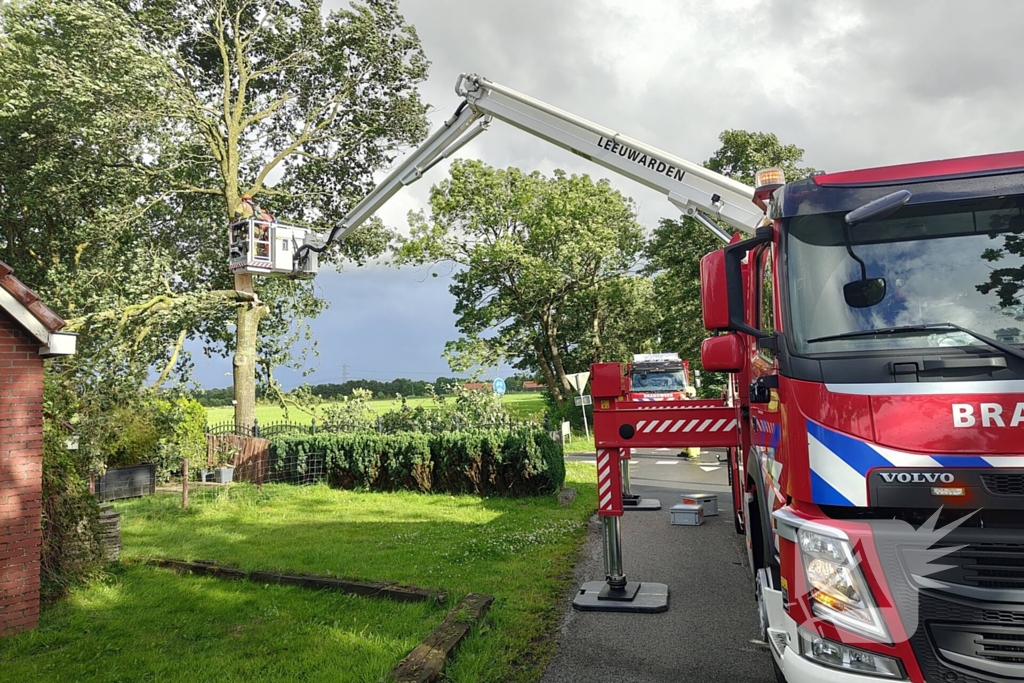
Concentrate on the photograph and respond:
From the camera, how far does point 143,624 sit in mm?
6059

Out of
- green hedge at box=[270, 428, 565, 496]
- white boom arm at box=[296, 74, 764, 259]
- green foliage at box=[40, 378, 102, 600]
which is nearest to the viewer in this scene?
green foliage at box=[40, 378, 102, 600]

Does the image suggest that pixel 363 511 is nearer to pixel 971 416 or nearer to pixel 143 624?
pixel 143 624

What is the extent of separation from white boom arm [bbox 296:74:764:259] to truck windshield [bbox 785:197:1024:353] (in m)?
3.45

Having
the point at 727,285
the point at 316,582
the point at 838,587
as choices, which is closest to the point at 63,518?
the point at 316,582

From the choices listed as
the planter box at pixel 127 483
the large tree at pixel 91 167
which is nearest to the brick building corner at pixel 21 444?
the planter box at pixel 127 483

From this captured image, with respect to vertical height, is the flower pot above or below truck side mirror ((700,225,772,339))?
below

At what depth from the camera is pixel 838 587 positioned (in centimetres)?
276

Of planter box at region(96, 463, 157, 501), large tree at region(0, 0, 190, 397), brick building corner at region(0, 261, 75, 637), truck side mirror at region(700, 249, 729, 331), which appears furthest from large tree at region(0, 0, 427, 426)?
truck side mirror at region(700, 249, 729, 331)

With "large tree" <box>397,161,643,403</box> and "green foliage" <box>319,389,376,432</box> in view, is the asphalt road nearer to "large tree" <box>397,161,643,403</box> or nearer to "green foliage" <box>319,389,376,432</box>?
"green foliage" <box>319,389,376,432</box>

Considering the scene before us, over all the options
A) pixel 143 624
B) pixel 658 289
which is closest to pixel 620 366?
pixel 143 624

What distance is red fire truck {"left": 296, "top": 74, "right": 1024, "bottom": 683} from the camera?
2660 millimetres

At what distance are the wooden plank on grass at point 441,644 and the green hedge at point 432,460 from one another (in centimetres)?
664

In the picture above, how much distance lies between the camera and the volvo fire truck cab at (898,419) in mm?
2660

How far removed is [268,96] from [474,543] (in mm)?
19792
